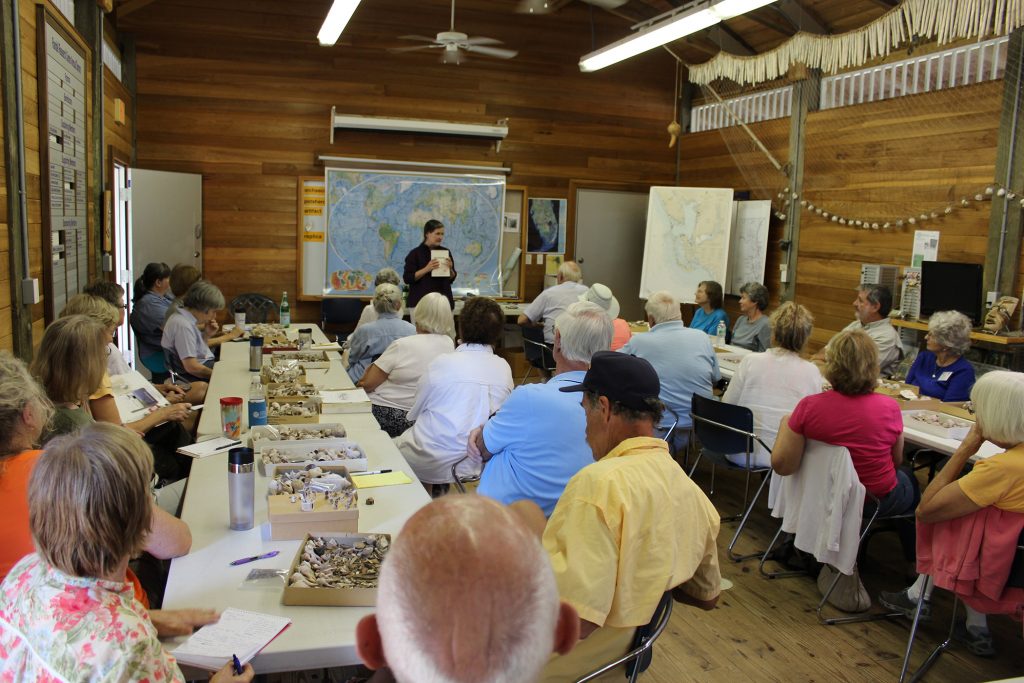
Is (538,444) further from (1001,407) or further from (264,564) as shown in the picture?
(1001,407)

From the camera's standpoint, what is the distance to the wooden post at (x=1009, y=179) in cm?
584

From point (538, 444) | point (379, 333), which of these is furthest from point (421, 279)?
point (538, 444)

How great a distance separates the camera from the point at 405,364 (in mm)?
4410

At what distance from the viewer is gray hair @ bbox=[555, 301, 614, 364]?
9.76 ft

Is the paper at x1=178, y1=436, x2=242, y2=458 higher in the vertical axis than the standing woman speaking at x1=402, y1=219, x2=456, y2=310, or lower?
lower

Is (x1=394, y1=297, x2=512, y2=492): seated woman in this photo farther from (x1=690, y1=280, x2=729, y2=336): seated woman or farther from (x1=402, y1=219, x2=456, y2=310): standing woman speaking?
(x1=402, y1=219, x2=456, y2=310): standing woman speaking

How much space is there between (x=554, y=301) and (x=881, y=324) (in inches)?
106

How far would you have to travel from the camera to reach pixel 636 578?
1833 millimetres

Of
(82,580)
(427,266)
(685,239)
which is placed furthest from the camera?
(685,239)

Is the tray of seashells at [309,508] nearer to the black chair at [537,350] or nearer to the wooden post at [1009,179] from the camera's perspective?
the black chair at [537,350]

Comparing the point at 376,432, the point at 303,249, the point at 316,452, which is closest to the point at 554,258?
the point at 303,249

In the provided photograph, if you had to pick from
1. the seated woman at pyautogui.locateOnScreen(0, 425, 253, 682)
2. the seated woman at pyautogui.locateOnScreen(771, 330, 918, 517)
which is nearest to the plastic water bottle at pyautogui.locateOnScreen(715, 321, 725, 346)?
the seated woman at pyautogui.locateOnScreen(771, 330, 918, 517)

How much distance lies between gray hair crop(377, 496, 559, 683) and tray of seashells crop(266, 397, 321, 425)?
273cm

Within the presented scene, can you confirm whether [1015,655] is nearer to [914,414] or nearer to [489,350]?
[914,414]
